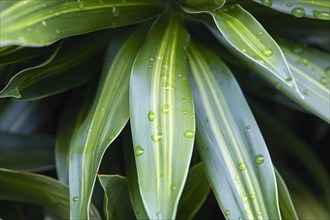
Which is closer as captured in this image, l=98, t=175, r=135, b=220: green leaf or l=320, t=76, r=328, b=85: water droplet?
l=98, t=175, r=135, b=220: green leaf

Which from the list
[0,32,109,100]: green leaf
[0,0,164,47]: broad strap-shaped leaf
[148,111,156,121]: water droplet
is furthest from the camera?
[0,32,109,100]: green leaf

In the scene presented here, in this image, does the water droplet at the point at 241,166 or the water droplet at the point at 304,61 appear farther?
the water droplet at the point at 304,61

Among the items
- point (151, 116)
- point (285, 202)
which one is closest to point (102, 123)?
point (151, 116)

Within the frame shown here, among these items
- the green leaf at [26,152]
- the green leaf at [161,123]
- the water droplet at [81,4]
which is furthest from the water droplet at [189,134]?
the green leaf at [26,152]

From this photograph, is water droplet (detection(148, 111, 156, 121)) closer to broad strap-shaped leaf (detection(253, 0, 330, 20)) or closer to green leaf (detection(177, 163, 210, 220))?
green leaf (detection(177, 163, 210, 220))

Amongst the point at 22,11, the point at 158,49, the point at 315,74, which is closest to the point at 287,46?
the point at 315,74

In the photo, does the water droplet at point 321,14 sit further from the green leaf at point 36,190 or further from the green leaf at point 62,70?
the green leaf at point 36,190

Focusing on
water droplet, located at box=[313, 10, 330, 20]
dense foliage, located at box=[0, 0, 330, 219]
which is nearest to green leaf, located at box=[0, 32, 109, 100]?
dense foliage, located at box=[0, 0, 330, 219]
